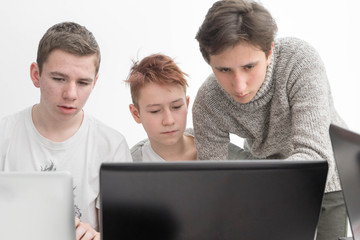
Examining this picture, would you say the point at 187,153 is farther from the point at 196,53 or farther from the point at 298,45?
the point at 196,53

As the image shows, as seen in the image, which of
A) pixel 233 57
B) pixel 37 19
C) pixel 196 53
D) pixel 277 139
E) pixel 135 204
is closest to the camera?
pixel 135 204

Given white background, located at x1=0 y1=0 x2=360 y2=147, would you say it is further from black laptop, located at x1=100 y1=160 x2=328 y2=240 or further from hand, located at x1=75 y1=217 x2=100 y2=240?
black laptop, located at x1=100 y1=160 x2=328 y2=240

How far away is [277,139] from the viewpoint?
1.60m

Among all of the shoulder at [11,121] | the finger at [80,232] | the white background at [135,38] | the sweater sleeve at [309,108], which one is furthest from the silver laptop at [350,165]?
the white background at [135,38]

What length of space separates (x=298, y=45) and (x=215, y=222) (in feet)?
2.80

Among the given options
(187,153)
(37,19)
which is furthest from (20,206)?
(37,19)

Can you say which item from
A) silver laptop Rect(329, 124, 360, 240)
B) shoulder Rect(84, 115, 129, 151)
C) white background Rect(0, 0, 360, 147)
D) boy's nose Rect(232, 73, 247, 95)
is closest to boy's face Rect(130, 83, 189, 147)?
shoulder Rect(84, 115, 129, 151)

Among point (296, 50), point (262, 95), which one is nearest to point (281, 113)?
point (262, 95)

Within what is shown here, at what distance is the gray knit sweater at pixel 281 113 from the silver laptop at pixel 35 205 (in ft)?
2.07

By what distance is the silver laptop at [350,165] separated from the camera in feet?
2.82

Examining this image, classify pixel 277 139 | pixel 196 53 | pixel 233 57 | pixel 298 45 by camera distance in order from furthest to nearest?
pixel 196 53, pixel 277 139, pixel 298 45, pixel 233 57

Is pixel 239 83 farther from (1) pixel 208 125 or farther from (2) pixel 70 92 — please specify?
(2) pixel 70 92

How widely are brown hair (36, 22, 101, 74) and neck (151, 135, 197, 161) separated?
42 centimetres

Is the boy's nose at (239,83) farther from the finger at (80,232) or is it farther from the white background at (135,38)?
the white background at (135,38)
